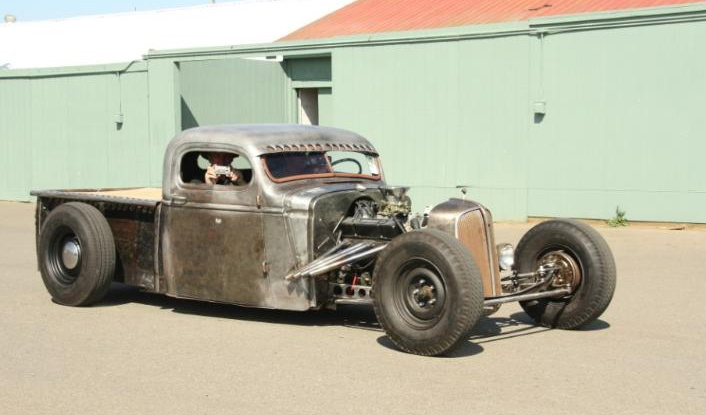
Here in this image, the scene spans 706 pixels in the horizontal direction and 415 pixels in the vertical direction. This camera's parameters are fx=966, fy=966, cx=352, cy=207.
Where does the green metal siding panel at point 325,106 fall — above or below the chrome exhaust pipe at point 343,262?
above

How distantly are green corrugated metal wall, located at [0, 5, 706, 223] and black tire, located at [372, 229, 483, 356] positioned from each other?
28.5 feet

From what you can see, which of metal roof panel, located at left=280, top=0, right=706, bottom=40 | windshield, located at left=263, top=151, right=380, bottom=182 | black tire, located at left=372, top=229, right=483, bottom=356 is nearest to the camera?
black tire, located at left=372, top=229, right=483, bottom=356

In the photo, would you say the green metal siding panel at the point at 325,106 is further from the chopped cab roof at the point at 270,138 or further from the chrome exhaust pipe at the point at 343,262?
the chrome exhaust pipe at the point at 343,262

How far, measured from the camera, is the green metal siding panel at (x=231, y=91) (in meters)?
20.4

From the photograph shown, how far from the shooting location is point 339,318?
323 inches


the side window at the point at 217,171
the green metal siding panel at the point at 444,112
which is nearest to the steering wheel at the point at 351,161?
the side window at the point at 217,171

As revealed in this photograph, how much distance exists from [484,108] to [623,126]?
250cm

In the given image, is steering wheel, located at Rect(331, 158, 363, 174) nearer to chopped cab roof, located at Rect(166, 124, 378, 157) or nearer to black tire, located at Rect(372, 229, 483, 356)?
chopped cab roof, located at Rect(166, 124, 378, 157)

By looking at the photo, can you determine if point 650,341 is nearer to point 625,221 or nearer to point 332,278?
point 332,278

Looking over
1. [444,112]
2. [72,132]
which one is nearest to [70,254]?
[444,112]

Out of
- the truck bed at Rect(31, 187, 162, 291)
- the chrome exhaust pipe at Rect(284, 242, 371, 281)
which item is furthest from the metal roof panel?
the truck bed at Rect(31, 187, 162, 291)

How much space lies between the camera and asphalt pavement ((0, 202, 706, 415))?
18.3 ft

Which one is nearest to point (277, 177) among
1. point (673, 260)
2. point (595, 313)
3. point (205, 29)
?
point (595, 313)

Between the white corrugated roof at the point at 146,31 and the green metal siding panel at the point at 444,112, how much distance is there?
923 centimetres
